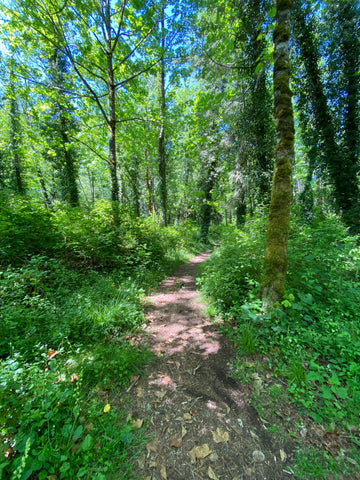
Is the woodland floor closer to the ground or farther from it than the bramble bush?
closer to the ground

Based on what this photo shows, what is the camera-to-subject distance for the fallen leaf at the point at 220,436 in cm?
165

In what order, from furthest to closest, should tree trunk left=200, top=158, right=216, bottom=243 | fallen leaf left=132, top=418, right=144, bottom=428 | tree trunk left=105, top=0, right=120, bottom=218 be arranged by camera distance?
tree trunk left=200, top=158, right=216, bottom=243, tree trunk left=105, top=0, right=120, bottom=218, fallen leaf left=132, top=418, right=144, bottom=428

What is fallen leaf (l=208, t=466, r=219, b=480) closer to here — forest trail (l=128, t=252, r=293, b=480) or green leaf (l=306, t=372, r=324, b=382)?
forest trail (l=128, t=252, r=293, b=480)

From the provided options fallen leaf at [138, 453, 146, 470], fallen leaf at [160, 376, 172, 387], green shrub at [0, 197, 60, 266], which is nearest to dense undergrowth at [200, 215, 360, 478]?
fallen leaf at [160, 376, 172, 387]

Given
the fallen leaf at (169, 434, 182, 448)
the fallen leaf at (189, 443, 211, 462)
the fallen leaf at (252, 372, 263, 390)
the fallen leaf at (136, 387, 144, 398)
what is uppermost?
the fallen leaf at (252, 372, 263, 390)

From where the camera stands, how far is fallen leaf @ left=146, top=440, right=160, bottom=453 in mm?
1578

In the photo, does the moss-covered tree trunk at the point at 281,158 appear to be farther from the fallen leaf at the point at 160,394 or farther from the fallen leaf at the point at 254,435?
the fallen leaf at the point at 160,394

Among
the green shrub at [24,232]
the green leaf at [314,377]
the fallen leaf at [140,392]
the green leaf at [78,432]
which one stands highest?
the green shrub at [24,232]

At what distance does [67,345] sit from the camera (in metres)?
2.51

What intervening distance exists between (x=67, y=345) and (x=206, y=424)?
2137 mm

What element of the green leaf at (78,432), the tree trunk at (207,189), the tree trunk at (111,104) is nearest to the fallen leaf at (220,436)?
the green leaf at (78,432)

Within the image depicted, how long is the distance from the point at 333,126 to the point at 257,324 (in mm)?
9600

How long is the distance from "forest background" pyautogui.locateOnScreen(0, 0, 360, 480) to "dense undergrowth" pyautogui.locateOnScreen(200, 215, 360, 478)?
23 millimetres

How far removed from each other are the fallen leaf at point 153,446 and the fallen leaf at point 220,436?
1.85ft
